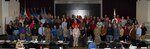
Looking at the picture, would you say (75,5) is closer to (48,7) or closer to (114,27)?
(48,7)

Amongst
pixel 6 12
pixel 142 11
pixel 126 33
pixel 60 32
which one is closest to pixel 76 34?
pixel 60 32

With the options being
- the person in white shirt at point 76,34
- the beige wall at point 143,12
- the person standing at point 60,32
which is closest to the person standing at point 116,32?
the person in white shirt at point 76,34

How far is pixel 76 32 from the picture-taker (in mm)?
29312

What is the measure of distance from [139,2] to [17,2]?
13617 millimetres

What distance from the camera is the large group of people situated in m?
29.5

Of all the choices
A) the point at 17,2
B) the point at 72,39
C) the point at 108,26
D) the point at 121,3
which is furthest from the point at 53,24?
the point at 121,3

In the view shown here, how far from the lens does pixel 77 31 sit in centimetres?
2931

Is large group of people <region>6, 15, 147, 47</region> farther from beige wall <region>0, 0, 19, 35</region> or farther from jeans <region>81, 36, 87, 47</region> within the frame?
beige wall <region>0, 0, 19, 35</region>

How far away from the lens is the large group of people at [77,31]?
96.8 feet

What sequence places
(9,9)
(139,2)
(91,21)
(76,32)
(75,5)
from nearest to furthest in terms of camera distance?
(76,32) → (91,21) → (9,9) → (139,2) → (75,5)

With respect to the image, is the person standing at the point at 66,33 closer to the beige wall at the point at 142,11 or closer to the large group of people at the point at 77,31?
the large group of people at the point at 77,31

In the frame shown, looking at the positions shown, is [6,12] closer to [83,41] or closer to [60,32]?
[60,32]

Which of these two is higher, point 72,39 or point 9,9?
point 9,9

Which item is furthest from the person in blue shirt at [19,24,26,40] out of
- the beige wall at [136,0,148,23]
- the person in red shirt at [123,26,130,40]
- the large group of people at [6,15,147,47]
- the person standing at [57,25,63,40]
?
the beige wall at [136,0,148,23]
